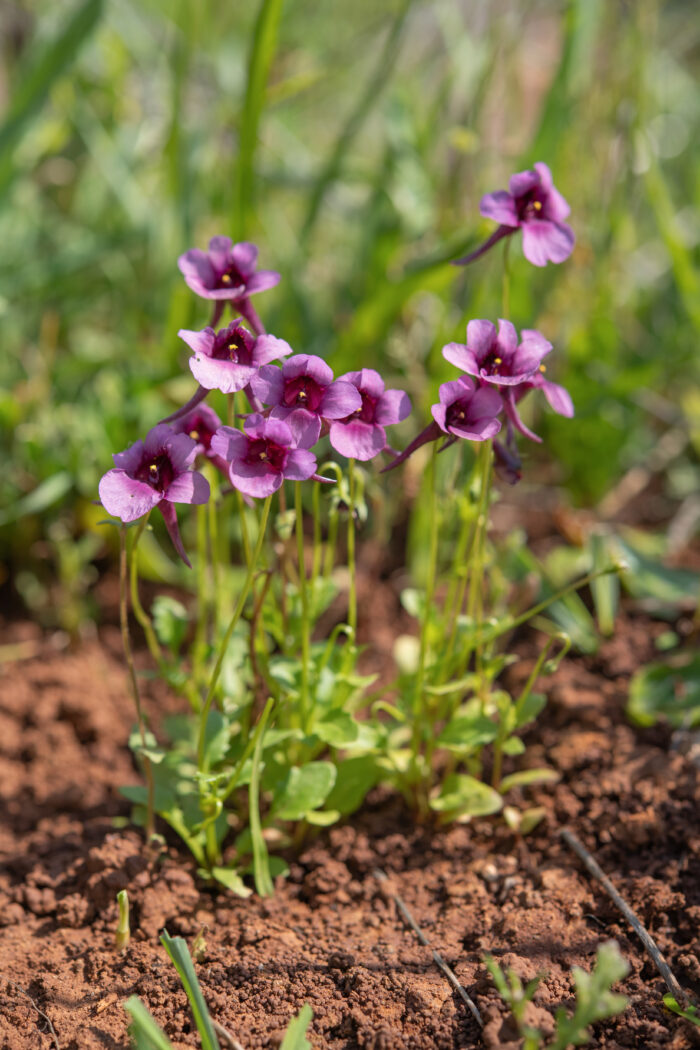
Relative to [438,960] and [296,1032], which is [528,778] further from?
[296,1032]

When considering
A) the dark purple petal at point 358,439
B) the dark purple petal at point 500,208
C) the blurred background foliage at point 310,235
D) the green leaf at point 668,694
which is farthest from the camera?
the blurred background foliage at point 310,235

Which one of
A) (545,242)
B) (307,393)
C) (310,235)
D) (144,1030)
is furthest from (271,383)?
(310,235)

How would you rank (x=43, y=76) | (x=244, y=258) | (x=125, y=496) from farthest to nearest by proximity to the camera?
(x=43, y=76)
(x=244, y=258)
(x=125, y=496)

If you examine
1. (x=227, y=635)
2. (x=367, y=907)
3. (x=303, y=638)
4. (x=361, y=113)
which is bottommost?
(x=367, y=907)

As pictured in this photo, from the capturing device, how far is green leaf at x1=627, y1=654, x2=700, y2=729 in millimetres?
1838

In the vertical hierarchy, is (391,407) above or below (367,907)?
above

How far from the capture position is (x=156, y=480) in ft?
4.11

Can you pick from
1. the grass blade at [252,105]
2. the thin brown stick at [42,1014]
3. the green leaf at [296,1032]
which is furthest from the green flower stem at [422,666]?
the grass blade at [252,105]

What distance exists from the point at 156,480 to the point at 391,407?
1.14 ft

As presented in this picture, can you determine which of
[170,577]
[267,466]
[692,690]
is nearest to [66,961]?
[267,466]

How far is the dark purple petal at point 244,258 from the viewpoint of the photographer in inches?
58.4

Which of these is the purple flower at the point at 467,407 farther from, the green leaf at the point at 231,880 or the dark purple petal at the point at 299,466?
the green leaf at the point at 231,880

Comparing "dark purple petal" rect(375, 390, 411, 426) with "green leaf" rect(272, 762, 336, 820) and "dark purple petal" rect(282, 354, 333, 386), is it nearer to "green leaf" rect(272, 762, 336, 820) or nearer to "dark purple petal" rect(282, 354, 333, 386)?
"dark purple petal" rect(282, 354, 333, 386)

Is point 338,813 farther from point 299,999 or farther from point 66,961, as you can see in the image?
Result: point 66,961
